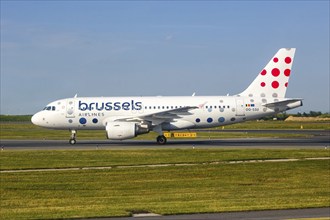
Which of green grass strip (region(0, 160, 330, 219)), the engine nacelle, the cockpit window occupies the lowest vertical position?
green grass strip (region(0, 160, 330, 219))

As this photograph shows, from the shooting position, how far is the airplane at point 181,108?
48.2m

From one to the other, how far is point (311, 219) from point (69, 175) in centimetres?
1518

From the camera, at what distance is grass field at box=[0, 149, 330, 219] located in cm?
1875

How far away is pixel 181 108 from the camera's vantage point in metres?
46.9

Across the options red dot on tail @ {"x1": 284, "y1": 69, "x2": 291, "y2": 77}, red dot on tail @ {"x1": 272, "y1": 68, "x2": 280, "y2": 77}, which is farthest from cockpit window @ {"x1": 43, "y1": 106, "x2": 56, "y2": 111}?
red dot on tail @ {"x1": 284, "y1": 69, "x2": 291, "y2": 77}

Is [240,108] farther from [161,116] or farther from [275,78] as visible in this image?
[161,116]

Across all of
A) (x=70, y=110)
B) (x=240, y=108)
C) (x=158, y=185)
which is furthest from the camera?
(x=70, y=110)

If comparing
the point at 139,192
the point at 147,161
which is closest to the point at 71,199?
the point at 139,192

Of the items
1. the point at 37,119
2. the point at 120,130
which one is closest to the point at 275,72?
the point at 120,130

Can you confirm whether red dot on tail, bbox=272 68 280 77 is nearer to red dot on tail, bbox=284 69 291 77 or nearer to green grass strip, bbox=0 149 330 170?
red dot on tail, bbox=284 69 291 77

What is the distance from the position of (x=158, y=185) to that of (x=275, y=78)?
27763 mm

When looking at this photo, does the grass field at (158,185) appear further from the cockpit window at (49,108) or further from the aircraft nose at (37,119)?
the aircraft nose at (37,119)

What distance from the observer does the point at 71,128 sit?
5056cm

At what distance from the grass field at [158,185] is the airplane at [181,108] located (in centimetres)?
998
